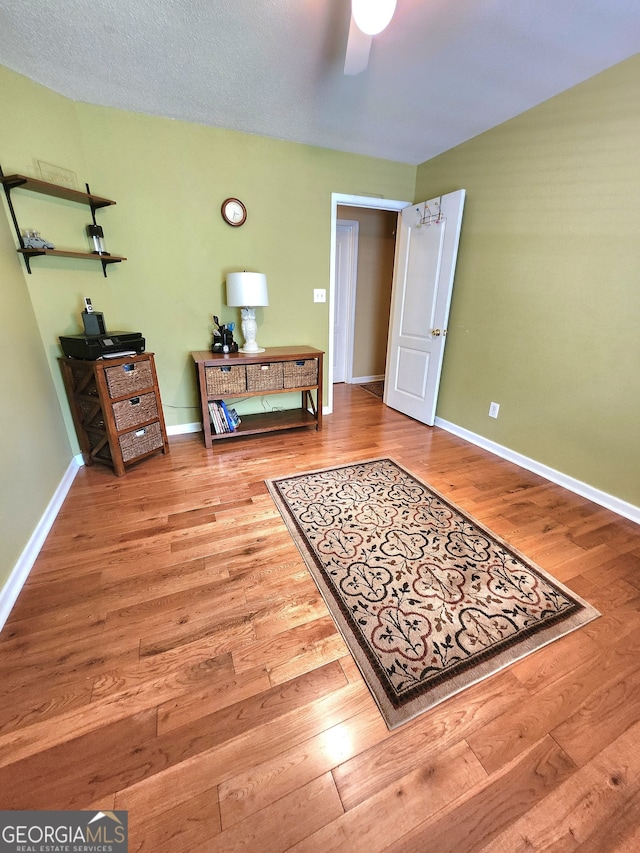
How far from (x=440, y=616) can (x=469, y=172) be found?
3.18 m

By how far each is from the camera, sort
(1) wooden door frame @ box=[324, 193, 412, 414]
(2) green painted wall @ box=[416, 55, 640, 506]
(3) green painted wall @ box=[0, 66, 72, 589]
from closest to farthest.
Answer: (3) green painted wall @ box=[0, 66, 72, 589] → (2) green painted wall @ box=[416, 55, 640, 506] → (1) wooden door frame @ box=[324, 193, 412, 414]

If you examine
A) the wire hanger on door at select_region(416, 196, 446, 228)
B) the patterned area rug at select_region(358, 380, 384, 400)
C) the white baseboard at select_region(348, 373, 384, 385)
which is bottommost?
the patterned area rug at select_region(358, 380, 384, 400)

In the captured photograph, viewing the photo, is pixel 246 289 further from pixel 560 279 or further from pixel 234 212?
pixel 560 279

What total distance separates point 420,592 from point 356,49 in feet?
7.21

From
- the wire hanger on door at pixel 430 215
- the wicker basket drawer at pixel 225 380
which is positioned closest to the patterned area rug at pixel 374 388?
the wire hanger on door at pixel 430 215

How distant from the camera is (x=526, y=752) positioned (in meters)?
0.97

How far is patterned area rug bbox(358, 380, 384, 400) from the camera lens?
4364 millimetres

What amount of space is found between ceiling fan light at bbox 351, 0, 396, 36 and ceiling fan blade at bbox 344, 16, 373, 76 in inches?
2.9

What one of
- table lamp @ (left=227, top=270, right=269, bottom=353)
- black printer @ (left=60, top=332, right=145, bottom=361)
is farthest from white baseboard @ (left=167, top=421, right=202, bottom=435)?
table lamp @ (left=227, top=270, right=269, bottom=353)

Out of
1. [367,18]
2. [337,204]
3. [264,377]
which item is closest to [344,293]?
[337,204]

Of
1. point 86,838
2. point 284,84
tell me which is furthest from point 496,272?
point 86,838

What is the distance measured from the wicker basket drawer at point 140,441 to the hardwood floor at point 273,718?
0.70 meters

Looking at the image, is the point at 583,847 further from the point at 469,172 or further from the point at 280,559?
the point at 469,172

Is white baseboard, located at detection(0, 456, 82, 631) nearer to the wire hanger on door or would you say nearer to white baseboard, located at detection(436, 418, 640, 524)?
white baseboard, located at detection(436, 418, 640, 524)
